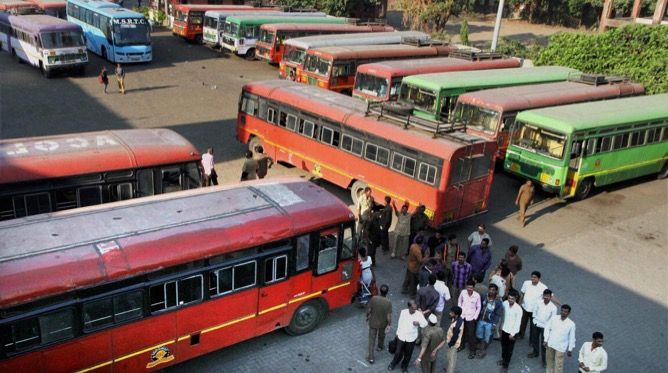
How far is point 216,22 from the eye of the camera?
3672 cm

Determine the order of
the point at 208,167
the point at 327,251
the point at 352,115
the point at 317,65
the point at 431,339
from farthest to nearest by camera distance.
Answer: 1. the point at 317,65
2. the point at 352,115
3. the point at 208,167
4. the point at 327,251
5. the point at 431,339

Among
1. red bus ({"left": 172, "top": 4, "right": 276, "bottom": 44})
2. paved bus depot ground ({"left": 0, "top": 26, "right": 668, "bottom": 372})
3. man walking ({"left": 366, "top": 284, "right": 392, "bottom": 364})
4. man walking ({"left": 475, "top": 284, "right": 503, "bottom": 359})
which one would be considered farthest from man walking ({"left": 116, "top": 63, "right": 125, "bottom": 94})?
man walking ({"left": 475, "top": 284, "right": 503, "bottom": 359})

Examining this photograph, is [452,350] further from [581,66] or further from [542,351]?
[581,66]

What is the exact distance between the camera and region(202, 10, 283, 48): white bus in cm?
3612

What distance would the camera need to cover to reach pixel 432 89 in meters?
21.1

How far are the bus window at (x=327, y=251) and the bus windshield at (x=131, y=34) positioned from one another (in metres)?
25.8

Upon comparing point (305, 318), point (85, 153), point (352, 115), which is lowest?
point (305, 318)

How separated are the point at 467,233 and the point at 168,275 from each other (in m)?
9.22

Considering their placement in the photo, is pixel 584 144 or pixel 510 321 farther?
pixel 584 144

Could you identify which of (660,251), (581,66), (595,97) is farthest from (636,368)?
(581,66)

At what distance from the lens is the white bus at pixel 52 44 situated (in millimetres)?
27906

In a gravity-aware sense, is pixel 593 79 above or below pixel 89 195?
above

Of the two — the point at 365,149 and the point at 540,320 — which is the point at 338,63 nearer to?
the point at 365,149

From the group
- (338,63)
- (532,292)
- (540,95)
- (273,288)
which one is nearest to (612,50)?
(540,95)
